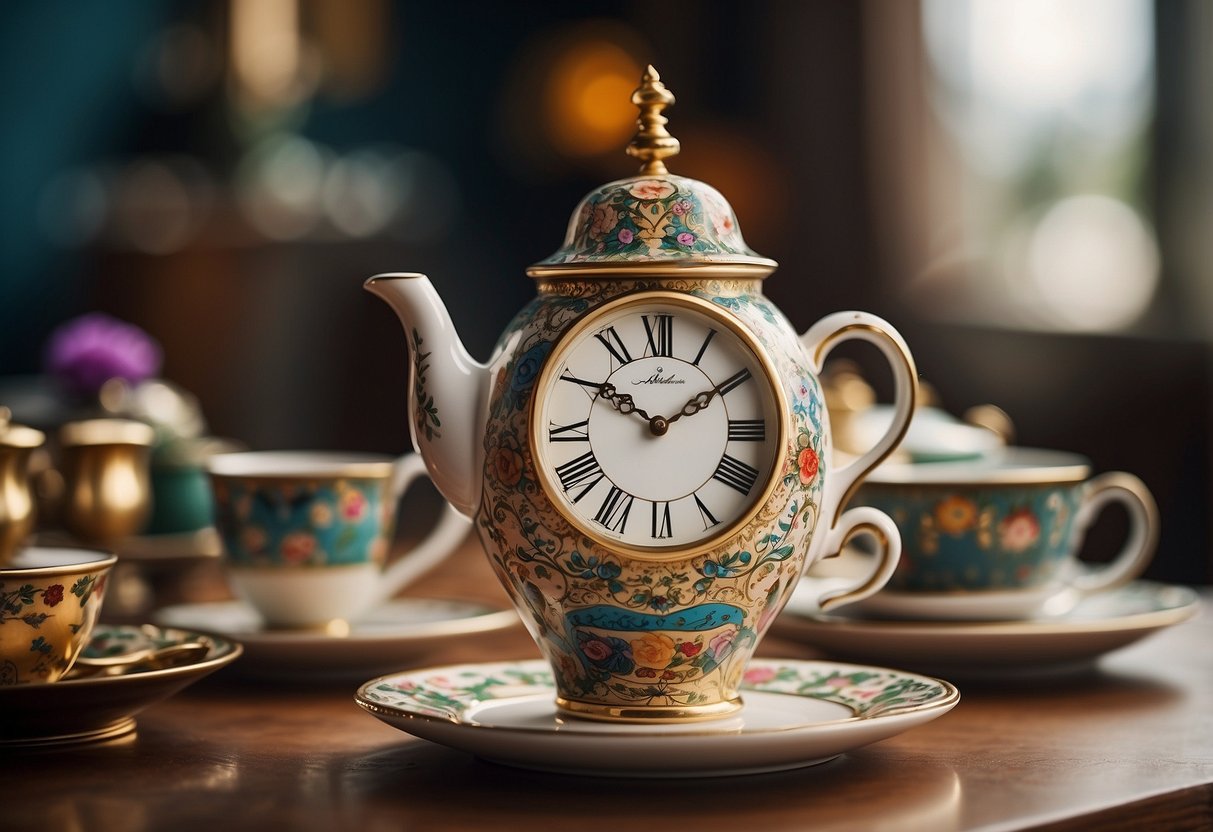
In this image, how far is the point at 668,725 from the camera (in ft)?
3.03

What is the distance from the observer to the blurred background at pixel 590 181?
3.76 m

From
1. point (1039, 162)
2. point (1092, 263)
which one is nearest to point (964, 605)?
point (1092, 263)

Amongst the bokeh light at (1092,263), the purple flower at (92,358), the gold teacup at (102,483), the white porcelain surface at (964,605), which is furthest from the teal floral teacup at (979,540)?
the bokeh light at (1092,263)

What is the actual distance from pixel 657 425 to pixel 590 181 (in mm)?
5907

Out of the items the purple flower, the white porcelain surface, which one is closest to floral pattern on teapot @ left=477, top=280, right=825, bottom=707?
the white porcelain surface

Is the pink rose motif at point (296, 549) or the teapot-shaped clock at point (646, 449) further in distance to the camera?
the pink rose motif at point (296, 549)

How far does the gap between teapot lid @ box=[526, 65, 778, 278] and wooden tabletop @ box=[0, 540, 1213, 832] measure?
0.28 metres

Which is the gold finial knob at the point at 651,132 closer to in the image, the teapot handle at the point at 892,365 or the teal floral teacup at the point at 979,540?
the teapot handle at the point at 892,365

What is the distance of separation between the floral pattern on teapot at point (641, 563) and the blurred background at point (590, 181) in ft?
3.78

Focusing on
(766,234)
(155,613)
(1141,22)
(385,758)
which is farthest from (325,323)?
(385,758)

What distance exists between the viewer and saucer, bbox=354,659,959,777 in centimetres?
81

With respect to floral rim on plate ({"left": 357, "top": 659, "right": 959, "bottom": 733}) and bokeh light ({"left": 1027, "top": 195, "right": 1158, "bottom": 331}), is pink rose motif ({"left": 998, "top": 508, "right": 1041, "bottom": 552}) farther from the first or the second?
bokeh light ({"left": 1027, "top": 195, "right": 1158, "bottom": 331})

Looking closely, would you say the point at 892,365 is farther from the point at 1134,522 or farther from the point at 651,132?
the point at 1134,522

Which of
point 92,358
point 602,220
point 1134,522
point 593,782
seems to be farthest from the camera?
point 92,358
